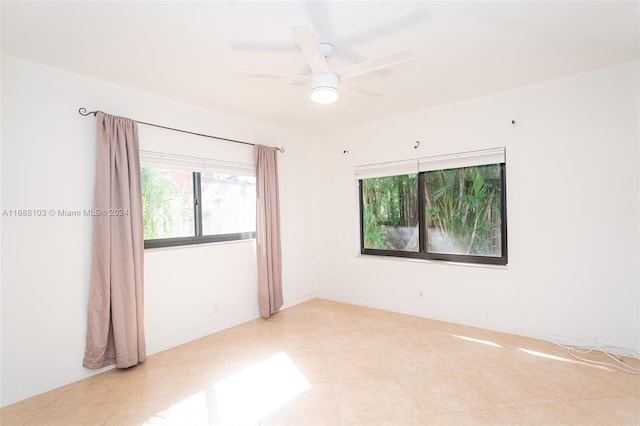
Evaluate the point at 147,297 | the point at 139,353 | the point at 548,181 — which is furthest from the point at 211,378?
the point at 548,181

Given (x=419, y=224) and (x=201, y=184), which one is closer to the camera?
(x=201, y=184)

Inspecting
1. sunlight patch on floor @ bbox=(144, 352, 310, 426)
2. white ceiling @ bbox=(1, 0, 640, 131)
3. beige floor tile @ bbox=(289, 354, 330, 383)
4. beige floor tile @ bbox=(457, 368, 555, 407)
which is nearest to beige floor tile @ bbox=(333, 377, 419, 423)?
beige floor tile @ bbox=(289, 354, 330, 383)

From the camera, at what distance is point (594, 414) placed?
1898 millimetres

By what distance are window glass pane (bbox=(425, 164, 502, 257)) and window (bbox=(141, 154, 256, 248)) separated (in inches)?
86.5

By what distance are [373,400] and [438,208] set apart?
7.50 ft

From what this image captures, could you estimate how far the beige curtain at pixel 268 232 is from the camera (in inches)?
148

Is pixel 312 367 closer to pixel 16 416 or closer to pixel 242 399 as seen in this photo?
pixel 242 399

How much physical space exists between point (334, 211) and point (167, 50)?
2842mm

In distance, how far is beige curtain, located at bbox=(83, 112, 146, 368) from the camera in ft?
8.25

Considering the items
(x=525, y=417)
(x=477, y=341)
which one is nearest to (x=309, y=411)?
(x=525, y=417)

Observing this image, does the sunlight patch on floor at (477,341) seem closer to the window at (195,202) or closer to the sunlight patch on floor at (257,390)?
the sunlight patch on floor at (257,390)

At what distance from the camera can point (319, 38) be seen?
2033 millimetres

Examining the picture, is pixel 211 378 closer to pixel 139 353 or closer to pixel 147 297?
pixel 139 353

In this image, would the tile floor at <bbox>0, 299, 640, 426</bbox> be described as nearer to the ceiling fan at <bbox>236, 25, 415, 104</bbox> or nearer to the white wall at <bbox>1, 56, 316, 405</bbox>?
the white wall at <bbox>1, 56, 316, 405</bbox>
